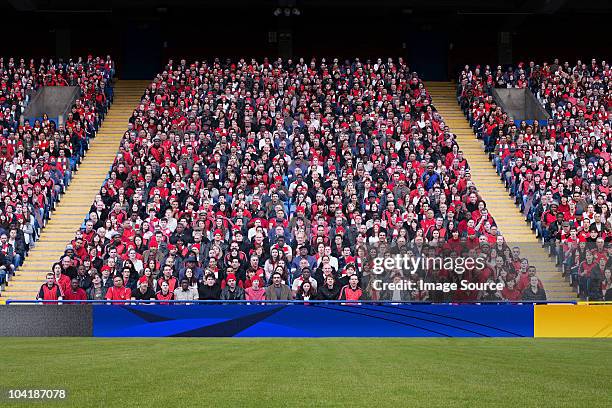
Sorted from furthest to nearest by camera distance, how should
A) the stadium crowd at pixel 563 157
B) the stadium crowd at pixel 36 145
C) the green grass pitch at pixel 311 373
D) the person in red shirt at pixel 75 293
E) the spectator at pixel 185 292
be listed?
the stadium crowd at pixel 36 145 < the person in red shirt at pixel 75 293 < the spectator at pixel 185 292 < the stadium crowd at pixel 563 157 < the green grass pitch at pixel 311 373

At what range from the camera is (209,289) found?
21.7m

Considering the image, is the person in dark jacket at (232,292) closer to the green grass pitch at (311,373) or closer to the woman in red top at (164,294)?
the woman in red top at (164,294)

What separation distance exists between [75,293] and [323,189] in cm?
914

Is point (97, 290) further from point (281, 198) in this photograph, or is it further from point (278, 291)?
point (281, 198)

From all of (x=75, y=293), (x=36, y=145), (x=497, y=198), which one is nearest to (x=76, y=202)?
(x=36, y=145)

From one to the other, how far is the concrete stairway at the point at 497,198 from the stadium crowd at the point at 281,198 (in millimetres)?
339

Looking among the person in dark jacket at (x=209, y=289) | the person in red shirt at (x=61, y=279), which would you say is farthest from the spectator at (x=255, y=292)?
the person in red shirt at (x=61, y=279)

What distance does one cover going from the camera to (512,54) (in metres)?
47.6

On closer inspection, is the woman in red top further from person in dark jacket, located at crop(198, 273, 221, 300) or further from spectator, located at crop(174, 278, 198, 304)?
person in dark jacket, located at crop(198, 273, 221, 300)

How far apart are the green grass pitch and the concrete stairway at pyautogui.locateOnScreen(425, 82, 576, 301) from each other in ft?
7.60

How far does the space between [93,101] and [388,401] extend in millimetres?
29383

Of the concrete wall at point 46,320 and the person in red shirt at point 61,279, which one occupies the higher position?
the person in red shirt at point 61,279

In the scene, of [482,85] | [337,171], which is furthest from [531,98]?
[337,171]

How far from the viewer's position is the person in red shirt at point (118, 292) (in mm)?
21828
